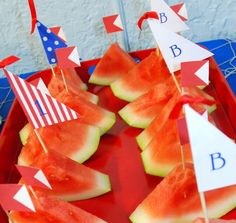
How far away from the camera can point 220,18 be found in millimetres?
2223

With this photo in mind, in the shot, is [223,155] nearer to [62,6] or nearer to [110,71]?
[110,71]

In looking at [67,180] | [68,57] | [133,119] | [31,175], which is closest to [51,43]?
[68,57]

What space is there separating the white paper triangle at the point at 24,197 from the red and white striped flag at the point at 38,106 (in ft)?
0.98

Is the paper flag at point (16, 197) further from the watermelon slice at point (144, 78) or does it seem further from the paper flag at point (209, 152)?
the watermelon slice at point (144, 78)

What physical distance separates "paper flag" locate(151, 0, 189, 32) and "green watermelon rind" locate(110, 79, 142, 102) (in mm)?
284

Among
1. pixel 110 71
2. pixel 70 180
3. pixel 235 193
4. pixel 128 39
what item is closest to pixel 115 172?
pixel 70 180

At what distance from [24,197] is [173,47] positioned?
597 mm

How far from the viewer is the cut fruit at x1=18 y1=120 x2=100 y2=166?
1.33 m

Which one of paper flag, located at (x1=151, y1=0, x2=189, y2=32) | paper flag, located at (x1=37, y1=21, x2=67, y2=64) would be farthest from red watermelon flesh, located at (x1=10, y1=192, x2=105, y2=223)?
paper flag, located at (x1=151, y1=0, x2=189, y2=32)

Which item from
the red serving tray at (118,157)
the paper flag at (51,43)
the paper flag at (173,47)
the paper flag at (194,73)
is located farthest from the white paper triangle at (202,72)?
the paper flag at (51,43)

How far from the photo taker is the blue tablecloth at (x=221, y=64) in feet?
6.17

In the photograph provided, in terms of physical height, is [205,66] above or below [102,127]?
above

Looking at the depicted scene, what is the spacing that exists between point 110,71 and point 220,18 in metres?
0.82

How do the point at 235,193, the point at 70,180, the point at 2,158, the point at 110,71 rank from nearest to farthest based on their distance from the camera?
the point at 235,193
the point at 70,180
the point at 2,158
the point at 110,71
